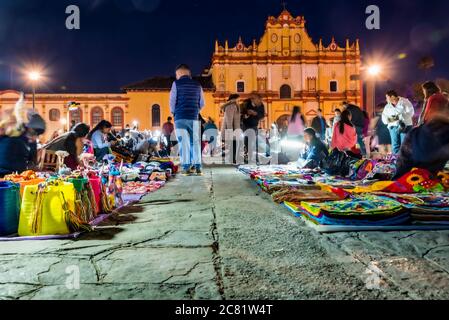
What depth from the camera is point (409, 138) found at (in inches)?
202

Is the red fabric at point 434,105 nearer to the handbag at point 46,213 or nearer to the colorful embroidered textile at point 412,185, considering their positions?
the colorful embroidered textile at point 412,185

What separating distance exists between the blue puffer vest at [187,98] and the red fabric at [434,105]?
3.66 meters

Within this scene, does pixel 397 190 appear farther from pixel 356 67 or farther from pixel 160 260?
pixel 356 67

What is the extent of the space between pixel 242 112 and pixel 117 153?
3160 mm

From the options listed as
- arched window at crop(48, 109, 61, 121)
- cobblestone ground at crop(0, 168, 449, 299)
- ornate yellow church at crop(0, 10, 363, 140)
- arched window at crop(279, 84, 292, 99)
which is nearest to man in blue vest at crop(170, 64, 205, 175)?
cobblestone ground at crop(0, 168, 449, 299)

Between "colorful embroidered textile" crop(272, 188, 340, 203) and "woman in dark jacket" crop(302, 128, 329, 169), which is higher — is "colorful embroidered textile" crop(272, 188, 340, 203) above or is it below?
below

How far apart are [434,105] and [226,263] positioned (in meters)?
4.24

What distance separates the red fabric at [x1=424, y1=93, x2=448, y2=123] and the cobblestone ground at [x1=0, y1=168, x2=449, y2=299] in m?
2.99

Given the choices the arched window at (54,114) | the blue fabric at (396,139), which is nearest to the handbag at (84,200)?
the blue fabric at (396,139)

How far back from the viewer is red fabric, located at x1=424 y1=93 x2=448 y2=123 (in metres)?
5.08

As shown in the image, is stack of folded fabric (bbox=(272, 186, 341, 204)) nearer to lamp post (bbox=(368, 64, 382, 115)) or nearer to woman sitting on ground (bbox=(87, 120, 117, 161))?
woman sitting on ground (bbox=(87, 120, 117, 161))

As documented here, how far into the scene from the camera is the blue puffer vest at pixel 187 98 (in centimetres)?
709
